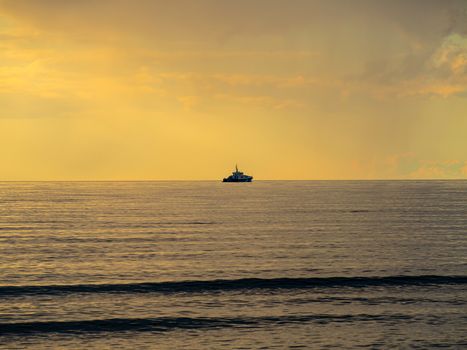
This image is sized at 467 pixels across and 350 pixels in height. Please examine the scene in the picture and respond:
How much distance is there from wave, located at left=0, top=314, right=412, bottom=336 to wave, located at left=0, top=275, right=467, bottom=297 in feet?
27.4

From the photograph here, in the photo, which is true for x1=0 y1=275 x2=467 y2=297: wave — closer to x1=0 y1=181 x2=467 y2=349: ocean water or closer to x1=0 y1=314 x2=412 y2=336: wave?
x1=0 y1=181 x2=467 y2=349: ocean water

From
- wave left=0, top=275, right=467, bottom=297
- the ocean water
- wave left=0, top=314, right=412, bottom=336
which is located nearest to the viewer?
the ocean water

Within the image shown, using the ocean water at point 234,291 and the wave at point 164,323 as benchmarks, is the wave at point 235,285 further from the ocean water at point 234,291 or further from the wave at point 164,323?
the wave at point 164,323

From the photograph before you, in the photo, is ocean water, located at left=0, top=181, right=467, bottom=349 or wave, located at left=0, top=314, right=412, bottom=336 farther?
wave, located at left=0, top=314, right=412, bottom=336

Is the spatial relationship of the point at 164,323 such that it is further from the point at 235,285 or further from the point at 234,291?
the point at 235,285

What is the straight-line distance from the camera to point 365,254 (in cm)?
6338

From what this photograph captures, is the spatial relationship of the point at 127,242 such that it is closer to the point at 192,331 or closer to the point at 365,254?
the point at 365,254

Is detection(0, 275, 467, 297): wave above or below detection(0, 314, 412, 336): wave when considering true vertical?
above

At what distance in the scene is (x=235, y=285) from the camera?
153ft

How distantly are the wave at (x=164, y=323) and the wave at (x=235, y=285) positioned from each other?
8.37m

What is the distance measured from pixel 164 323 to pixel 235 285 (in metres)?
11.6

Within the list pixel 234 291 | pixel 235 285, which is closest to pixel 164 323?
pixel 234 291

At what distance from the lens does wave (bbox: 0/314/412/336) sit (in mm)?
34375

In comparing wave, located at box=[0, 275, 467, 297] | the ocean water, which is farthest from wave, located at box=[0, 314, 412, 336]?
wave, located at box=[0, 275, 467, 297]
